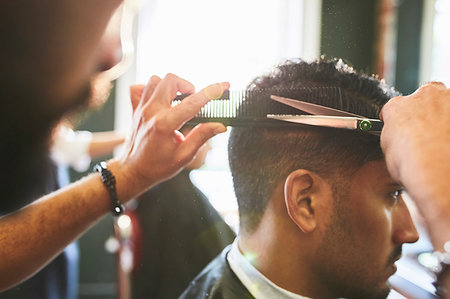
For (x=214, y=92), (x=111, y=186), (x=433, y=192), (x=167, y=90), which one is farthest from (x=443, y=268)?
(x=111, y=186)

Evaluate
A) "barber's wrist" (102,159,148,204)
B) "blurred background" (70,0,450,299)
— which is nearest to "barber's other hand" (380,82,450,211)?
"blurred background" (70,0,450,299)

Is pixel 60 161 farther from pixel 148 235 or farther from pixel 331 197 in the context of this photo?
pixel 331 197

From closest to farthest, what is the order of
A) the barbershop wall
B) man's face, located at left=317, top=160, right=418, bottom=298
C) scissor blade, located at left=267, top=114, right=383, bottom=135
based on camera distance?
scissor blade, located at left=267, top=114, right=383, bottom=135, man's face, located at left=317, top=160, right=418, bottom=298, the barbershop wall

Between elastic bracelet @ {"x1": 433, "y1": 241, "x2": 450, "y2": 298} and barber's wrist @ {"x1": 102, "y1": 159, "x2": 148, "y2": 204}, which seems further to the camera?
barber's wrist @ {"x1": 102, "y1": 159, "x2": 148, "y2": 204}

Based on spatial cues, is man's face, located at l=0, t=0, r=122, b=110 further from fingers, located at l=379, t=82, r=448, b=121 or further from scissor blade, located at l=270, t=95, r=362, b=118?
fingers, located at l=379, t=82, r=448, b=121

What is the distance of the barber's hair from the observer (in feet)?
3.26

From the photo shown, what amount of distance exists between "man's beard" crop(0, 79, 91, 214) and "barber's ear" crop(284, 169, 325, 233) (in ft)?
1.89

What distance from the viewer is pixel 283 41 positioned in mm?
1111

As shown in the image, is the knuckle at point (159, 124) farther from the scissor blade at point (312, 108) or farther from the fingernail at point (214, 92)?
the scissor blade at point (312, 108)

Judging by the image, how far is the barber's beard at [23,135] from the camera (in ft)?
3.30

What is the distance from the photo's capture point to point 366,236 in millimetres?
1020

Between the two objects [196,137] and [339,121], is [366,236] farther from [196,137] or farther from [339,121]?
[196,137]

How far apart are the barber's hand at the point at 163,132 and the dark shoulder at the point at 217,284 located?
29 centimetres

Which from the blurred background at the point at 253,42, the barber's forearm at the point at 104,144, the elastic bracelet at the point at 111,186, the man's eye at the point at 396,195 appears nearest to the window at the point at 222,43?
the blurred background at the point at 253,42
